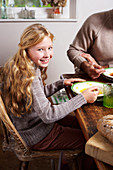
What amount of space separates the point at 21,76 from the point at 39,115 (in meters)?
0.24

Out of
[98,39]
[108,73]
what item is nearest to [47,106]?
[108,73]

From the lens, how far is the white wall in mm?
2863

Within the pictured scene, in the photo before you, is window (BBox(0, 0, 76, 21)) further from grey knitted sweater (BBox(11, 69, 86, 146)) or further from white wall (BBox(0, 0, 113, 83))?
grey knitted sweater (BBox(11, 69, 86, 146))

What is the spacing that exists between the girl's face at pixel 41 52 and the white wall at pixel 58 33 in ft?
5.83

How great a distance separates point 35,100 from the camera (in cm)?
112

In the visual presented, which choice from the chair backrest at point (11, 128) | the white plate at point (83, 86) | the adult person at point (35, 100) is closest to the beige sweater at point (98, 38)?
the white plate at point (83, 86)

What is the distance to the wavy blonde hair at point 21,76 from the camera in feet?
3.77

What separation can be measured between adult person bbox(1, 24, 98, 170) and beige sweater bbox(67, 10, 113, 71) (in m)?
0.63

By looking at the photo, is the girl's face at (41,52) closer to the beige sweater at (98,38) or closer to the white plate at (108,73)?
the white plate at (108,73)

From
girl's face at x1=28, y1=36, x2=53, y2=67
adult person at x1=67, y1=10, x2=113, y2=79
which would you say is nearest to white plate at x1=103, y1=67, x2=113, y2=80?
adult person at x1=67, y1=10, x2=113, y2=79

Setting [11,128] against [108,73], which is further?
[108,73]

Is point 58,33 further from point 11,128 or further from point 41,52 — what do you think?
point 11,128

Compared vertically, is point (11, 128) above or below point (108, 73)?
below

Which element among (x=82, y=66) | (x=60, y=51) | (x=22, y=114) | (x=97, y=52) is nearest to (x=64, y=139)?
(x=22, y=114)
